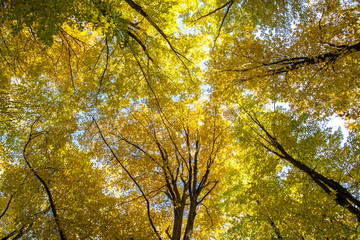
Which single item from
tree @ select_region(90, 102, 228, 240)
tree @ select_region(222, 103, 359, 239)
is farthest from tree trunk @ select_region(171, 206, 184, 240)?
tree @ select_region(222, 103, 359, 239)

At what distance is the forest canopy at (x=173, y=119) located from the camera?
4.76 m

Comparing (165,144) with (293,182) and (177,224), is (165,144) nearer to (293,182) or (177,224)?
(177,224)

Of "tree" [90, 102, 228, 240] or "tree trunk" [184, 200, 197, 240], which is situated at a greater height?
"tree" [90, 102, 228, 240]

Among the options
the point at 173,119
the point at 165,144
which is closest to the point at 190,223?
the point at 165,144

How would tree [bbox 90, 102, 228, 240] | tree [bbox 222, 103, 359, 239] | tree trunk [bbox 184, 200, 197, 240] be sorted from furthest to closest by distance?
tree [bbox 90, 102, 228, 240], tree [bbox 222, 103, 359, 239], tree trunk [bbox 184, 200, 197, 240]

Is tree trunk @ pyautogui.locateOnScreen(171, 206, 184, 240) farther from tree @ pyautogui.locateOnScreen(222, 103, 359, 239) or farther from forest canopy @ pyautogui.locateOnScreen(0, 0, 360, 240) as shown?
tree @ pyautogui.locateOnScreen(222, 103, 359, 239)

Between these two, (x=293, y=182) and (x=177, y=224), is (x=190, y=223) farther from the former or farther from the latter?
(x=293, y=182)

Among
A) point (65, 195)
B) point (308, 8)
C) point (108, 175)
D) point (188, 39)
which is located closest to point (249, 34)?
point (308, 8)

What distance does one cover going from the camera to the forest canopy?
4762 millimetres

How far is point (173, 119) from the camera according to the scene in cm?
703

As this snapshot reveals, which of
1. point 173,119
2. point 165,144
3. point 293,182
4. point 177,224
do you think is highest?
point 173,119

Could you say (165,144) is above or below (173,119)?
below

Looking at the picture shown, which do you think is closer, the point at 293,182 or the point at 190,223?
the point at 190,223

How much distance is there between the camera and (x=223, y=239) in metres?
8.69
